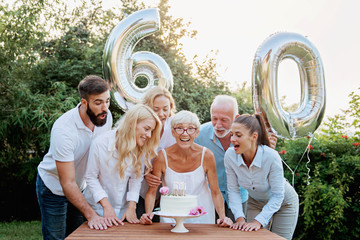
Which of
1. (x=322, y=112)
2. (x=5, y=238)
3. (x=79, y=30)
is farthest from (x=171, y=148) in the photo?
(x=79, y=30)

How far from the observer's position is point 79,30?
32.1 feet

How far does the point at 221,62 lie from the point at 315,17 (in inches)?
122

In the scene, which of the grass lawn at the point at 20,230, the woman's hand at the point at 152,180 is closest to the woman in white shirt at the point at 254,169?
the woman's hand at the point at 152,180

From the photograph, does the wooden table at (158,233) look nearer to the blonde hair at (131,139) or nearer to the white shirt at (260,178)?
the white shirt at (260,178)

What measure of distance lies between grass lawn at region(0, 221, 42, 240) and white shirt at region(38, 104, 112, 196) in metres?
3.79

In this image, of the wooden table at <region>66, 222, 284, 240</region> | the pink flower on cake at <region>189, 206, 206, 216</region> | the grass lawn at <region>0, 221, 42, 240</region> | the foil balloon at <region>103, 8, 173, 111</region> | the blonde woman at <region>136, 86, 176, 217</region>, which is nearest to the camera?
the wooden table at <region>66, 222, 284, 240</region>

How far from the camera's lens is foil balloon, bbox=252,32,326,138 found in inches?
152

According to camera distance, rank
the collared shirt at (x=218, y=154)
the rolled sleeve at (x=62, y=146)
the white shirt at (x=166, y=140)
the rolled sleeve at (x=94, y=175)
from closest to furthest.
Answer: the rolled sleeve at (x=94, y=175)
the rolled sleeve at (x=62, y=146)
the white shirt at (x=166, y=140)
the collared shirt at (x=218, y=154)

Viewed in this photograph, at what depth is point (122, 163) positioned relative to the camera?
3221 mm

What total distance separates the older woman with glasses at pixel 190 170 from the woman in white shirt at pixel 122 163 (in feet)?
0.53

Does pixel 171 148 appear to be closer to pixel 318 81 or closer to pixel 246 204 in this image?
pixel 246 204

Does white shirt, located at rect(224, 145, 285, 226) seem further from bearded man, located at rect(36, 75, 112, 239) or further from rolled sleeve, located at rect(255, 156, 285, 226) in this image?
bearded man, located at rect(36, 75, 112, 239)

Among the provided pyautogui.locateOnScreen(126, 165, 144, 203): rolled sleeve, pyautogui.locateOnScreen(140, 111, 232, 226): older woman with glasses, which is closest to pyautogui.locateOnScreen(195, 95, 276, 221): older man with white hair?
pyautogui.locateOnScreen(140, 111, 232, 226): older woman with glasses

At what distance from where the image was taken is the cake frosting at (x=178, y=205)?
2889 mm
